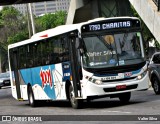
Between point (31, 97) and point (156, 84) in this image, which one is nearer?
point (156, 84)

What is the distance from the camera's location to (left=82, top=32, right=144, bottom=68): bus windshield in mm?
17672

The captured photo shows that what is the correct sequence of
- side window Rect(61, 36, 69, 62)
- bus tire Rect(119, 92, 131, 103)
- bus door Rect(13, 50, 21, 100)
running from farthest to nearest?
bus door Rect(13, 50, 21, 100) < bus tire Rect(119, 92, 131, 103) < side window Rect(61, 36, 69, 62)

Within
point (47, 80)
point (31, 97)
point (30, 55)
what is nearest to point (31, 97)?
point (31, 97)

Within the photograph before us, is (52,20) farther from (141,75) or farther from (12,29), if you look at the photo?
(141,75)

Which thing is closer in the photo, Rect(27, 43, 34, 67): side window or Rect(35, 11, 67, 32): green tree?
Rect(27, 43, 34, 67): side window

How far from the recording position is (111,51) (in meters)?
17.8

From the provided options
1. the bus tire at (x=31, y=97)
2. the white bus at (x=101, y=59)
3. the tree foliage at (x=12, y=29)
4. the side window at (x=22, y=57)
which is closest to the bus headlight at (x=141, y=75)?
the white bus at (x=101, y=59)

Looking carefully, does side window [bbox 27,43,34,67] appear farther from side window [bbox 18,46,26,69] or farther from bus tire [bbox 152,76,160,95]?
bus tire [bbox 152,76,160,95]

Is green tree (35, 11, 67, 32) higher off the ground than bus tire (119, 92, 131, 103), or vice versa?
bus tire (119, 92, 131, 103)

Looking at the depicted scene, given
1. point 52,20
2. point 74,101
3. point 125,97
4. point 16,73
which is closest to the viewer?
point 74,101

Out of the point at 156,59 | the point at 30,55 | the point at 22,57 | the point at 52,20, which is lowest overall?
the point at 52,20

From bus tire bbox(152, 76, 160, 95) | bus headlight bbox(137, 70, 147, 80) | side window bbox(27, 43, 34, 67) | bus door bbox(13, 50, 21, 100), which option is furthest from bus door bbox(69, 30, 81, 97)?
bus door bbox(13, 50, 21, 100)

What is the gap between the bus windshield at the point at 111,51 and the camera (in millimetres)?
17672

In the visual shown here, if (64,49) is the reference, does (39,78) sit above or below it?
below
